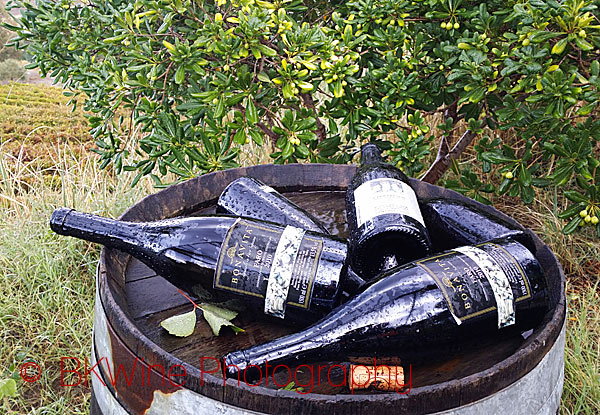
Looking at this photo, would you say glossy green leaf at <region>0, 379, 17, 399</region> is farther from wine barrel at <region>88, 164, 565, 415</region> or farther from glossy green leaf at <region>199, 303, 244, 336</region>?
glossy green leaf at <region>199, 303, 244, 336</region>

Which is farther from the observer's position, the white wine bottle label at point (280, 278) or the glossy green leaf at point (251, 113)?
the glossy green leaf at point (251, 113)

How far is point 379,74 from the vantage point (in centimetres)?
217

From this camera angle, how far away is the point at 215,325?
46.2 inches

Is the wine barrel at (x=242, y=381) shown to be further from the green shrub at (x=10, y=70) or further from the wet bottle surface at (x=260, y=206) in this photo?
the green shrub at (x=10, y=70)

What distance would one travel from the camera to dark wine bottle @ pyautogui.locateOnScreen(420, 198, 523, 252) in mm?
1420

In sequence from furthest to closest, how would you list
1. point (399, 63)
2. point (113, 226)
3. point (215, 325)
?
1. point (399, 63)
2. point (113, 226)
3. point (215, 325)

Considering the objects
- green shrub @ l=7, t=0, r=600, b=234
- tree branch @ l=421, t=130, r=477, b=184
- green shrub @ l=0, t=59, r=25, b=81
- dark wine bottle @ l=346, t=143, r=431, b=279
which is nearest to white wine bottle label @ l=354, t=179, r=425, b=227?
dark wine bottle @ l=346, t=143, r=431, b=279

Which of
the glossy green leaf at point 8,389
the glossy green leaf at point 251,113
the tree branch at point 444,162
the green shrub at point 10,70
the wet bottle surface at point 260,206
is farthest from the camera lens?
the green shrub at point 10,70

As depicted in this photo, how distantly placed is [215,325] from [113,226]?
40cm

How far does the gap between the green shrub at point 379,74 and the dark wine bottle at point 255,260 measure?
0.76m

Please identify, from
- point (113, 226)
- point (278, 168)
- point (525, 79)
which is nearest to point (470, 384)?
point (113, 226)

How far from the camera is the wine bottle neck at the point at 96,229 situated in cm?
133

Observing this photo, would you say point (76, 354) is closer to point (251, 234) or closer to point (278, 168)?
point (278, 168)

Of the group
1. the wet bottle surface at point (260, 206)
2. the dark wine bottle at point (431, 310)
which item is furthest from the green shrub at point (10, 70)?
the dark wine bottle at point (431, 310)
